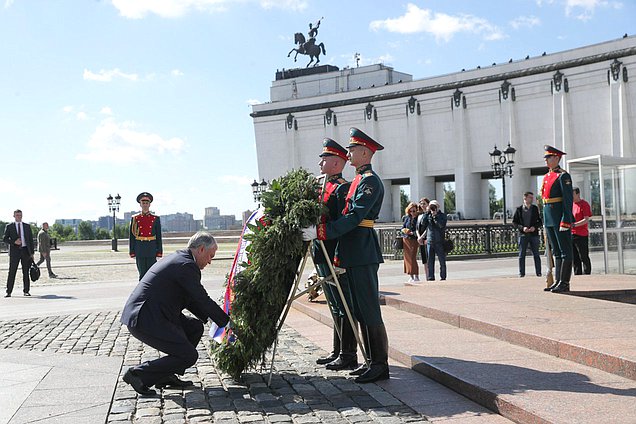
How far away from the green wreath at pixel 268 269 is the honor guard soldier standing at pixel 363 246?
16 cm

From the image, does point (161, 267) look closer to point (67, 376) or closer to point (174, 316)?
point (174, 316)

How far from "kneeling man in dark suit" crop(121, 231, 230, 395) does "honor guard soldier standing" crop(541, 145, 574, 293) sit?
513 centimetres

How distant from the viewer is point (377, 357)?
567 cm

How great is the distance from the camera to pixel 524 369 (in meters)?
5.48

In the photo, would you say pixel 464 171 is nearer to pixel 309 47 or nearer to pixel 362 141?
pixel 309 47

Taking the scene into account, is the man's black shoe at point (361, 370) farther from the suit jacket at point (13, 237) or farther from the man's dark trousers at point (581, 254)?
the suit jacket at point (13, 237)

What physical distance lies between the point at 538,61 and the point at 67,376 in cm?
4896

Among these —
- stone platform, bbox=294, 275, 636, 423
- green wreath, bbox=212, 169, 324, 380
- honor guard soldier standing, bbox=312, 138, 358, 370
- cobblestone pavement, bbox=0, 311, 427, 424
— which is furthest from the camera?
honor guard soldier standing, bbox=312, 138, 358, 370

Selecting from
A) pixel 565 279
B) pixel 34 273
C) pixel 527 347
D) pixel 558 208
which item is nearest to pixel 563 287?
pixel 565 279

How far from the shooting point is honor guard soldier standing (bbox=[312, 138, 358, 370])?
236 inches

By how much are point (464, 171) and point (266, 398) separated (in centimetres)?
5156

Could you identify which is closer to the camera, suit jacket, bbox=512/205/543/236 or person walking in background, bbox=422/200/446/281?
person walking in background, bbox=422/200/446/281

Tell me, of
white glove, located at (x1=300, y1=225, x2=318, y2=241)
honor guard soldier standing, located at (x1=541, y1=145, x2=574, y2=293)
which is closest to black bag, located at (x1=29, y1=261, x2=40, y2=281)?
honor guard soldier standing, located at (x1=541, y1=145, x2=574, y2=293)

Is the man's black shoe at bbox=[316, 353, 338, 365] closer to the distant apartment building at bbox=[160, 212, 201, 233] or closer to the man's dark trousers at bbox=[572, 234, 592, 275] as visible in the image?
the man's dark trousers at bbox=[572, 234, 592, 275]
